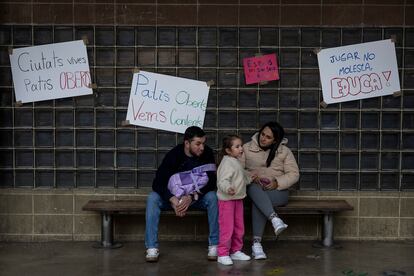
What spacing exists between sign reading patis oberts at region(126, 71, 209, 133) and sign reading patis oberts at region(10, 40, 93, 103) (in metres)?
0.54

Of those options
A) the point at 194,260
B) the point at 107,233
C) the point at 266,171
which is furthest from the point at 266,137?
the point at 107,233

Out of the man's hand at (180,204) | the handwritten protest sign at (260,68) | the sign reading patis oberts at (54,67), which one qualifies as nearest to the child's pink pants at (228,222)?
the man's hand at (180,204)

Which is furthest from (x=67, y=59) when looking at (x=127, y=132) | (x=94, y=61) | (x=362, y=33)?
(x=362, y=33)

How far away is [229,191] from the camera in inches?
237

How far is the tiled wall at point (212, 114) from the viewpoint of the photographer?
681cm

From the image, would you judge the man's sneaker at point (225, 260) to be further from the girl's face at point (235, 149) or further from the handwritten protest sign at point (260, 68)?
the handwritten protest sign at point (260, 68)

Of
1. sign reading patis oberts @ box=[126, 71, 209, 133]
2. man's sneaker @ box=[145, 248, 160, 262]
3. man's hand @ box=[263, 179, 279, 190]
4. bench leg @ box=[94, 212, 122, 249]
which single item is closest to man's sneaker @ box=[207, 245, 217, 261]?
man's sneaker @ box=[145, 248, 160, 262]

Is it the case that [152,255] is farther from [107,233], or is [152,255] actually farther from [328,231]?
[328,231]

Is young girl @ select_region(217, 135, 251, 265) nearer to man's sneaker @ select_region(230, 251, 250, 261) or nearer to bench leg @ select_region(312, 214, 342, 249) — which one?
man's sneaker @ select_region(230, 251, 250, 261)

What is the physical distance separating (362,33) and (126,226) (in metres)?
3.17

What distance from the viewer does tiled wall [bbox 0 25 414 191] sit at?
681cm

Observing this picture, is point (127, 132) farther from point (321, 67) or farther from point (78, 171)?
point (321, 67)

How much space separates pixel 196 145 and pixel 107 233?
135cm

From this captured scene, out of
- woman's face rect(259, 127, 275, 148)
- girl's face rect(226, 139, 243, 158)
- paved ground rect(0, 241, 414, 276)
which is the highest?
woman's face rect(259, 127, 275, 148)
